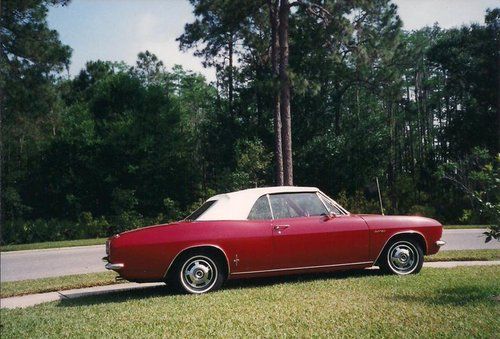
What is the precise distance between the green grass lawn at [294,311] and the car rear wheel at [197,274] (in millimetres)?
224

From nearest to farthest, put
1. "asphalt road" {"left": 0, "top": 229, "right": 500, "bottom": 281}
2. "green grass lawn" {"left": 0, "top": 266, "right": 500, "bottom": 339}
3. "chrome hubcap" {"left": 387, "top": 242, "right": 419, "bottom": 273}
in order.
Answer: "green grass lawn" {"left": 0, "top": 266, "right": 500, "bottom": 339} → "chrome hubcap" {"left": 387, "top": 242, "right": 419, "bottom": 273} → "asphalt road" {"left": 0, "top": 229, "right": 500, "bottom": 281}

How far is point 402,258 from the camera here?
324 inches

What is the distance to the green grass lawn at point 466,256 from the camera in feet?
34.8

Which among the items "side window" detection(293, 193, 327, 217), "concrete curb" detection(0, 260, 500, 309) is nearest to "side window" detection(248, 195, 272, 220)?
"side window" detection(293, 193, 327, 217)

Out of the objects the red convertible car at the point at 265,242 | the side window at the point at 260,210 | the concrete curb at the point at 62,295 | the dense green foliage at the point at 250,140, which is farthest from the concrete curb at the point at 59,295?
the dense green foliage at the point at 250,140

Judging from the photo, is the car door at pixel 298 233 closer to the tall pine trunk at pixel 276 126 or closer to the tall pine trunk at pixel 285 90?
the tall pine trunk at pixel 285 90

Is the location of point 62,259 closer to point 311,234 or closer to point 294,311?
point 311,234

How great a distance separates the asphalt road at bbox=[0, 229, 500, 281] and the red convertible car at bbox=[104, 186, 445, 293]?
10.8ft

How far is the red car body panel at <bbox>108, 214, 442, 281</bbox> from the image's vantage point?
6981 mm

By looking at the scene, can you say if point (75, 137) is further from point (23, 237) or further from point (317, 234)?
point (317, 234)

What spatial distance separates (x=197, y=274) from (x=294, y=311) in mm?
1995

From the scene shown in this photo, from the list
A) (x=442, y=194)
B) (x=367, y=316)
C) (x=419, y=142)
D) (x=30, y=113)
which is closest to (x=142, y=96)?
(x=30, y=113)

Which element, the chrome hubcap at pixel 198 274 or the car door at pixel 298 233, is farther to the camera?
the car door at pixel 298 233

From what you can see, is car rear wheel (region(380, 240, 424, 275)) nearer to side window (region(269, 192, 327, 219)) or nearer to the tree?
side window (region(269, 192, 327, 219))
